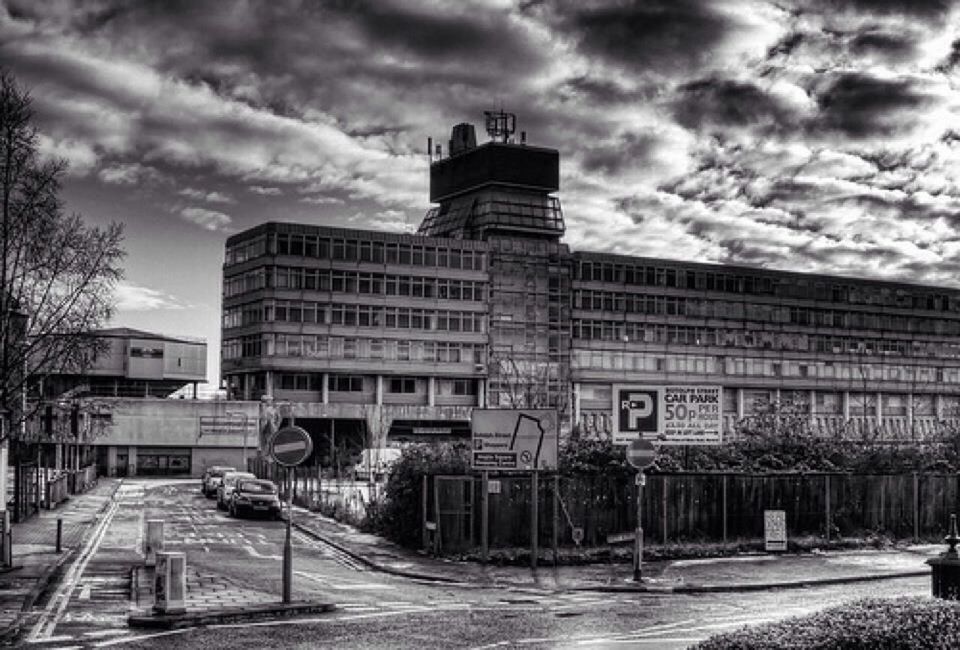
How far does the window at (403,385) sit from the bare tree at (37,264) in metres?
81.8

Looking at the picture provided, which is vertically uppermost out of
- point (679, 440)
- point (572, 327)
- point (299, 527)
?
point (572, 327)

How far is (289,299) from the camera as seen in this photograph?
4114 inches

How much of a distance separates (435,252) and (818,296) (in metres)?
46.7

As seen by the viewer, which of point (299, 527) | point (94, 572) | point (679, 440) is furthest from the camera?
point (299, 527)

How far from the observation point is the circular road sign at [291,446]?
20719 millimetres

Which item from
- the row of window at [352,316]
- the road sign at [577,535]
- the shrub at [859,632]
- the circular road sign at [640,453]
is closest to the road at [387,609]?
the circular road sign at [640,453]

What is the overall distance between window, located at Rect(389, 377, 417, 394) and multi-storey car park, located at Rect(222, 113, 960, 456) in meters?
0.20

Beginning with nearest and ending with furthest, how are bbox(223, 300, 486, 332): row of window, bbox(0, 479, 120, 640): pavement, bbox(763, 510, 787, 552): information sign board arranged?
bbox(0, 479, 120, 640): pavement, bbox(763, 510, 787, 552): information sign board, bbox(223, 300, 486, 332): row of window

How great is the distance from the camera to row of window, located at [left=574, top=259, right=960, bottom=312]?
11825cm

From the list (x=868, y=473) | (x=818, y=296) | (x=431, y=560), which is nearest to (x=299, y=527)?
(x=431, y=560)

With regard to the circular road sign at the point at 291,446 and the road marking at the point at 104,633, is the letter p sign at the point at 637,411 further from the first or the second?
the road marking at the point at 104,633

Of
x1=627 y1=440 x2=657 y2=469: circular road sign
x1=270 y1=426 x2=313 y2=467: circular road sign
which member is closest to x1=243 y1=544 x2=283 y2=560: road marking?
x1=627 y1=440 x2=657 y2=469: circular road sign

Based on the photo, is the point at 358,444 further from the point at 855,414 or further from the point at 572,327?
the point at 855,414

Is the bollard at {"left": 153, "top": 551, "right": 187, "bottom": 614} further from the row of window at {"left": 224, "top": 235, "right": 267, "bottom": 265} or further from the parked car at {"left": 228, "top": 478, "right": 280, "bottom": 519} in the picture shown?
the row of window at {"left": 224, "top": 235, "right": 267, "bottom": 265}
